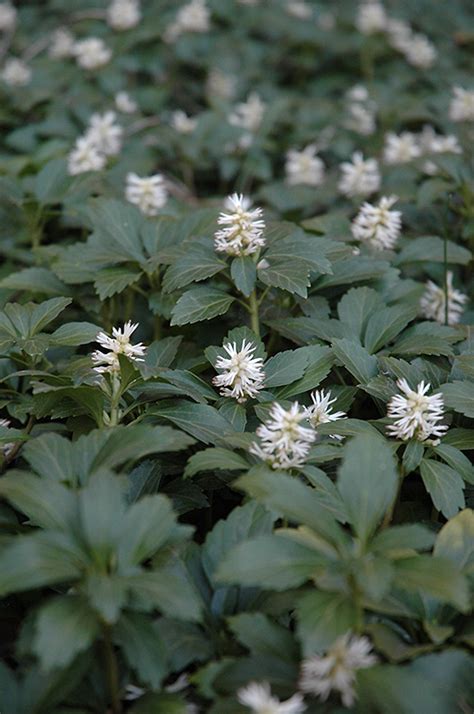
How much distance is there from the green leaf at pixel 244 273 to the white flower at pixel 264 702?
34.3 inches

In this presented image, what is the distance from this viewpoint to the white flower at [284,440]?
1.39 meters

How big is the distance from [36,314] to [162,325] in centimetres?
48

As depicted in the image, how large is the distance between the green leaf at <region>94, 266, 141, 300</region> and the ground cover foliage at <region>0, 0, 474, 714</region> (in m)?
0.02

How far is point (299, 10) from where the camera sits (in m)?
4.09

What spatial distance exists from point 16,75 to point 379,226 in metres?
2.12

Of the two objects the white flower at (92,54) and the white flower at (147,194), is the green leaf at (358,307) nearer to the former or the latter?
the white flower at (147,194)

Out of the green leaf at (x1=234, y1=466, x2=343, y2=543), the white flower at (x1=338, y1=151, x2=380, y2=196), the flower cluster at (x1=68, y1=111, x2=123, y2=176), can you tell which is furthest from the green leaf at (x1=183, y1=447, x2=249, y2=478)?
the white flower at (x1=338, y1=151, x2=380, y2=196)

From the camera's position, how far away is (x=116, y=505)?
116cm

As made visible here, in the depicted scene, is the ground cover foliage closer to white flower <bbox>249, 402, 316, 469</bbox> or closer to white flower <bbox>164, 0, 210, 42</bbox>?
white flower <bbox>249, 402, 316, 469</bbox>

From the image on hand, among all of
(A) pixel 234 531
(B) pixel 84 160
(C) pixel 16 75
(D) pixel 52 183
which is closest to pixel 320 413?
(A) pixel 234 531

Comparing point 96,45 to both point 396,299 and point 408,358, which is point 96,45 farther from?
point 408,358

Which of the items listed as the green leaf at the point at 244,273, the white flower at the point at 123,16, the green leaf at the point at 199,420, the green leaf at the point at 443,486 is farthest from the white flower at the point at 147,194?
the white flower at the point at 123,16

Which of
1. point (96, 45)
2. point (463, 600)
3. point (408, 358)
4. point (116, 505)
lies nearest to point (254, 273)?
point (408, 358)

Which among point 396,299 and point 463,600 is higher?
point 463,600
